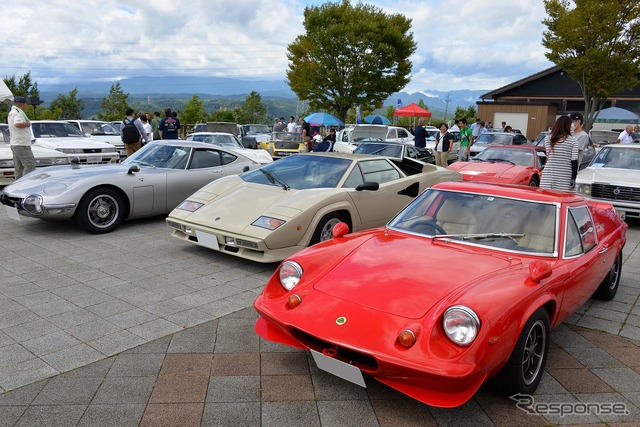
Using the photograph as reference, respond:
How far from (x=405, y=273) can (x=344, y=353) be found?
70cm

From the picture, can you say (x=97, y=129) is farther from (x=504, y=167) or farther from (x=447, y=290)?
(x=447, y=290)

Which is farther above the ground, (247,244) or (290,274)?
(290,274)

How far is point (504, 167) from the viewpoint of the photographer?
32.9 feet

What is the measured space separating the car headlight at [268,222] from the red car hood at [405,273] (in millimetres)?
1673

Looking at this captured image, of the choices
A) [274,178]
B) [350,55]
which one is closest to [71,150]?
[274,178]

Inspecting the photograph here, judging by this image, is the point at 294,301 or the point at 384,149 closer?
the point at 294,301

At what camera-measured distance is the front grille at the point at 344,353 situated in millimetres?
2574

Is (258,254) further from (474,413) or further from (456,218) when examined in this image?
(474,413)

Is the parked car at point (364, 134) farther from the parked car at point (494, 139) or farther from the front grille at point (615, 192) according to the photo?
the front grille at point (615, 192)

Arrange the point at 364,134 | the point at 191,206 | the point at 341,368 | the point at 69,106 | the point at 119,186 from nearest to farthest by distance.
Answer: the point at 341,368 < the point at 191,206 < the point at 119,186 < the point at 364,134 < the point at 69,106

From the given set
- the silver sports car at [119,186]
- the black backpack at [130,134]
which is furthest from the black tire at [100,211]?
the black backpack at [130,134]

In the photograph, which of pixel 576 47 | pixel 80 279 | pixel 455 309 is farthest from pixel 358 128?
pixel 455 309

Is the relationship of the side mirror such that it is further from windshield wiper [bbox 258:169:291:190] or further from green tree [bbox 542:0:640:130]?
green tree [bbox 542:0:640:130]

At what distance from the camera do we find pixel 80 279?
4.75m
